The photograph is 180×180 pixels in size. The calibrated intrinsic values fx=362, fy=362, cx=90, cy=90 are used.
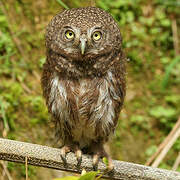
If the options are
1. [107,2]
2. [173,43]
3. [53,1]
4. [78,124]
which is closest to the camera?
[78,124]

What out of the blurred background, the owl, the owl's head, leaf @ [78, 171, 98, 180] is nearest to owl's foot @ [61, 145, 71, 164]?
the owl

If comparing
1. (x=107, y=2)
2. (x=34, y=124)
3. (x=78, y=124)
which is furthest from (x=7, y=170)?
(x=107, y=2)

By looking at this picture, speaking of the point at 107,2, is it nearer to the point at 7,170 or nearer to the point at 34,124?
the point at 34,124

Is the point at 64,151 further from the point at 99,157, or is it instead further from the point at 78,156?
the point at 99,157

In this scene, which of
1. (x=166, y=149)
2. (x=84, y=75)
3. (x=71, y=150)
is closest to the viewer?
(x=84, y=75)

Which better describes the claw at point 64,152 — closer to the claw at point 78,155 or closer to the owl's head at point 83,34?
the claw at point 78,155

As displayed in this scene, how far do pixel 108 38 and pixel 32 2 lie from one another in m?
2.05

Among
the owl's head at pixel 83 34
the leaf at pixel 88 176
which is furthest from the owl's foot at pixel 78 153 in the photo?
the leaf at pixel 88 176

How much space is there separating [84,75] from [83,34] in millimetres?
355

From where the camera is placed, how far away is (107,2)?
469cm

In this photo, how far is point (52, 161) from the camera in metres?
2.46

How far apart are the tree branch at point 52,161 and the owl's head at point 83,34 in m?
0.67

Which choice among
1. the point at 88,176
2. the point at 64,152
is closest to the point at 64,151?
the point at 64,152

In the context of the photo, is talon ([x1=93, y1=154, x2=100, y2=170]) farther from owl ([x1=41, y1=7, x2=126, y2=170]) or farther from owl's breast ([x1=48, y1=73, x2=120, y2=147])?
owl's breast ([x1=48, y1=73, x2=120, y2=147])
